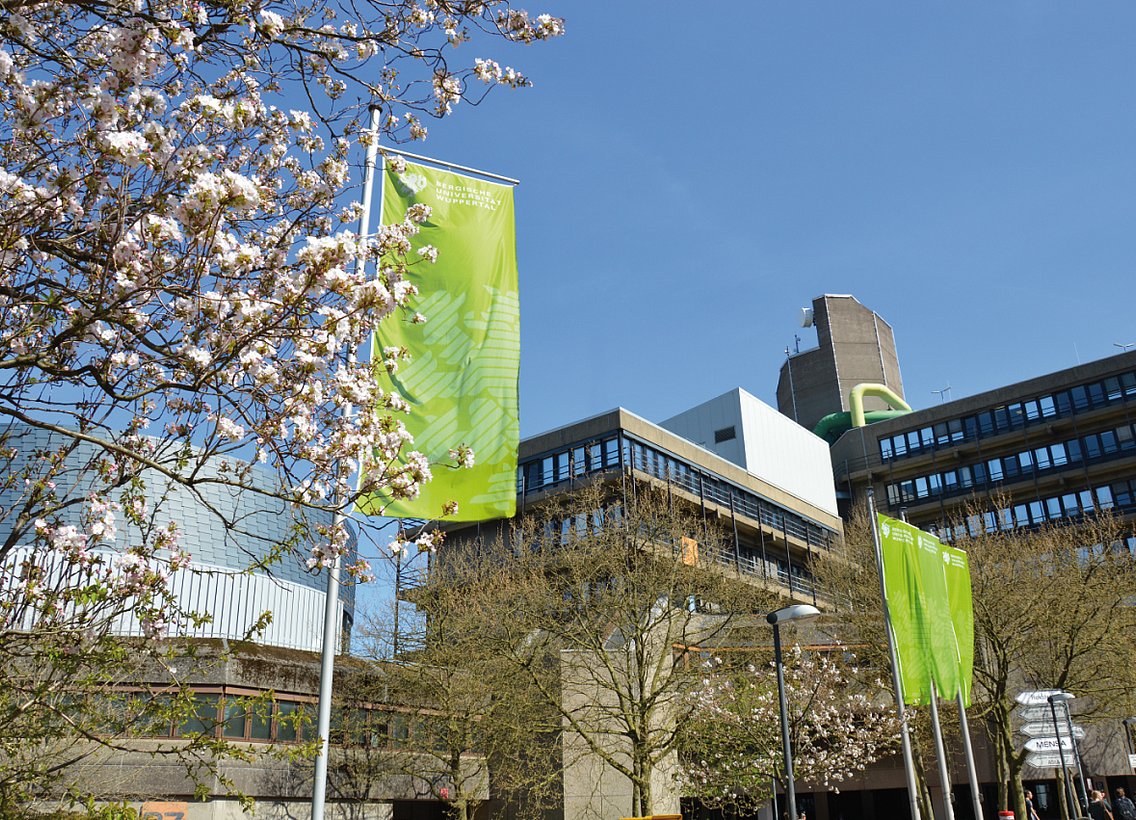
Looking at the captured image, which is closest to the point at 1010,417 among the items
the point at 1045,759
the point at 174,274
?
the point at 1045,759

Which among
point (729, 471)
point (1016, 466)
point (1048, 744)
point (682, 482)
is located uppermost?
point (1016, 466)

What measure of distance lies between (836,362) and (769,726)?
55.6 m

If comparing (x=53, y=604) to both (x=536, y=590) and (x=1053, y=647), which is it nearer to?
(x=536, y=590)

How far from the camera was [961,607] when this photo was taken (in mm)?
24000

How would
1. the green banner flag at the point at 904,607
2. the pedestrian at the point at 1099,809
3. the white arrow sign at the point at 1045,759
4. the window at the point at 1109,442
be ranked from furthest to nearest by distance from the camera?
the window at the point at 1109,442 → the green banner flag at the point at 904,607 → the pedestrian at the point at 1099,809 → the white arrow sign at the point at 1045,759

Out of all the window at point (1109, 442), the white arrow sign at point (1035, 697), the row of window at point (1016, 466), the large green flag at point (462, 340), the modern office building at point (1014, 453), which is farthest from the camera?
the row of window at point (1016, 466)

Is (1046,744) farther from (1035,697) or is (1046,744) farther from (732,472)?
(732,472)

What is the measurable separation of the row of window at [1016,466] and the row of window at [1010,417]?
1970 millimetres

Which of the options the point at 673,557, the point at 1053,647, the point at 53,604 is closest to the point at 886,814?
the point at 1053,647

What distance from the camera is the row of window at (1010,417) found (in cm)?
5991

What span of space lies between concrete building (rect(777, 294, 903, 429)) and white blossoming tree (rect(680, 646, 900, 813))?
161 feet

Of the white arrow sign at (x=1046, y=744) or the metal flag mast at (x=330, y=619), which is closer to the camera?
the metal flag mast at (x=330, y=619)

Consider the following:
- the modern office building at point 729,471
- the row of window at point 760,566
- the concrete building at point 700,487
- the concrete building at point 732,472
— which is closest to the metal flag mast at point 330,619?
the concrete building at point 700,487

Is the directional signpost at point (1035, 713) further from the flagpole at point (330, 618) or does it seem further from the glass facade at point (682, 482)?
the glass facade at point (682, 482)
